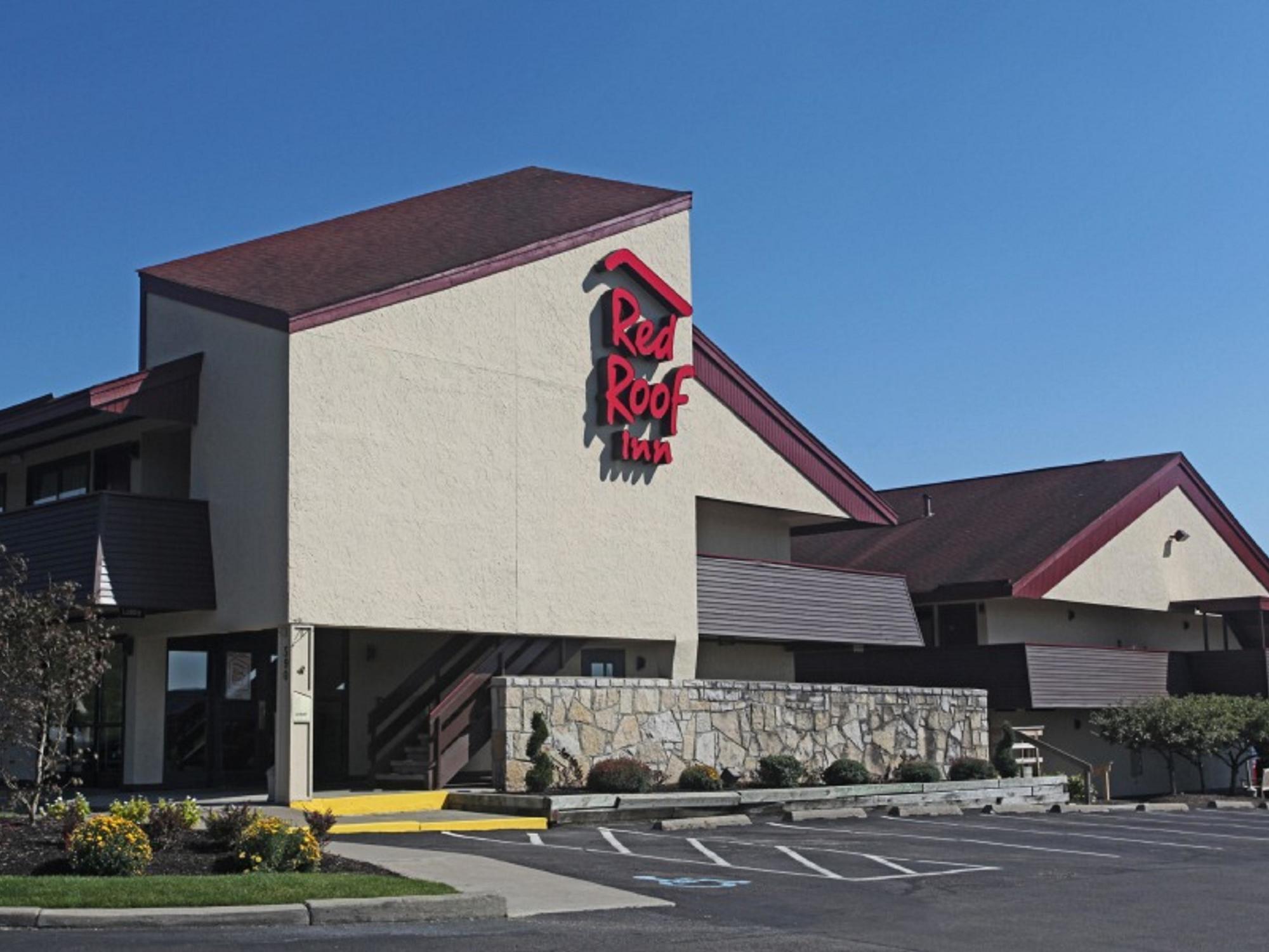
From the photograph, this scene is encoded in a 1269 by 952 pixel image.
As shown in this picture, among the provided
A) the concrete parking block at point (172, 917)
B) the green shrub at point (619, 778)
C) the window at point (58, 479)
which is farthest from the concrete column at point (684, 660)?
the concrete parking block at point (172, 917)

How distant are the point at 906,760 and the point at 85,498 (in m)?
16.6

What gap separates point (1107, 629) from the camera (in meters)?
41.9

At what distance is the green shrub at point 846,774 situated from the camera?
1114 inches

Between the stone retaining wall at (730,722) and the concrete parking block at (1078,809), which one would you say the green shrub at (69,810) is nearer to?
the stone retaining wall at (730,722)

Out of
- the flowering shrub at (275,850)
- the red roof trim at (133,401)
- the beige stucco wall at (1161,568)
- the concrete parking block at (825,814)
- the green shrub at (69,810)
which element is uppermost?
the red roof trim at (133,401)

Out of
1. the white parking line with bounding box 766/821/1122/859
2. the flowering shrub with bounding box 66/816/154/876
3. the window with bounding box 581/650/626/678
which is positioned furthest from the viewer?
the window with bounding box 581/650/626/678

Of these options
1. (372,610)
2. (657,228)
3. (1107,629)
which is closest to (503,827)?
(372,610)

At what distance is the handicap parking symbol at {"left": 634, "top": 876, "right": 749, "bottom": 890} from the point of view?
15.6 meters

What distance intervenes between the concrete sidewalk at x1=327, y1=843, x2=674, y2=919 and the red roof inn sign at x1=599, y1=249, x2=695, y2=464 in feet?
39.0

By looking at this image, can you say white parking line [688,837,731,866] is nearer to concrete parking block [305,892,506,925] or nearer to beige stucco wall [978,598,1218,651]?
concrete parking block [305,892,506,925]

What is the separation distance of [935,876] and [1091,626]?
25.7 metres

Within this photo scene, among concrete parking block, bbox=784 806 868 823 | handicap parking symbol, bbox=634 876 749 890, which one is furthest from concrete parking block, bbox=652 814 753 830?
handicap parking symbol, bbox=634 876 749 890

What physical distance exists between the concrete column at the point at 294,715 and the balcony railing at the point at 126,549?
1.88 meters

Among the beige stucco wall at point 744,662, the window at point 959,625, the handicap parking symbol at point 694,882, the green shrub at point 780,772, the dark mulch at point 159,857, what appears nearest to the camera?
the dark mulch at point 159,857
